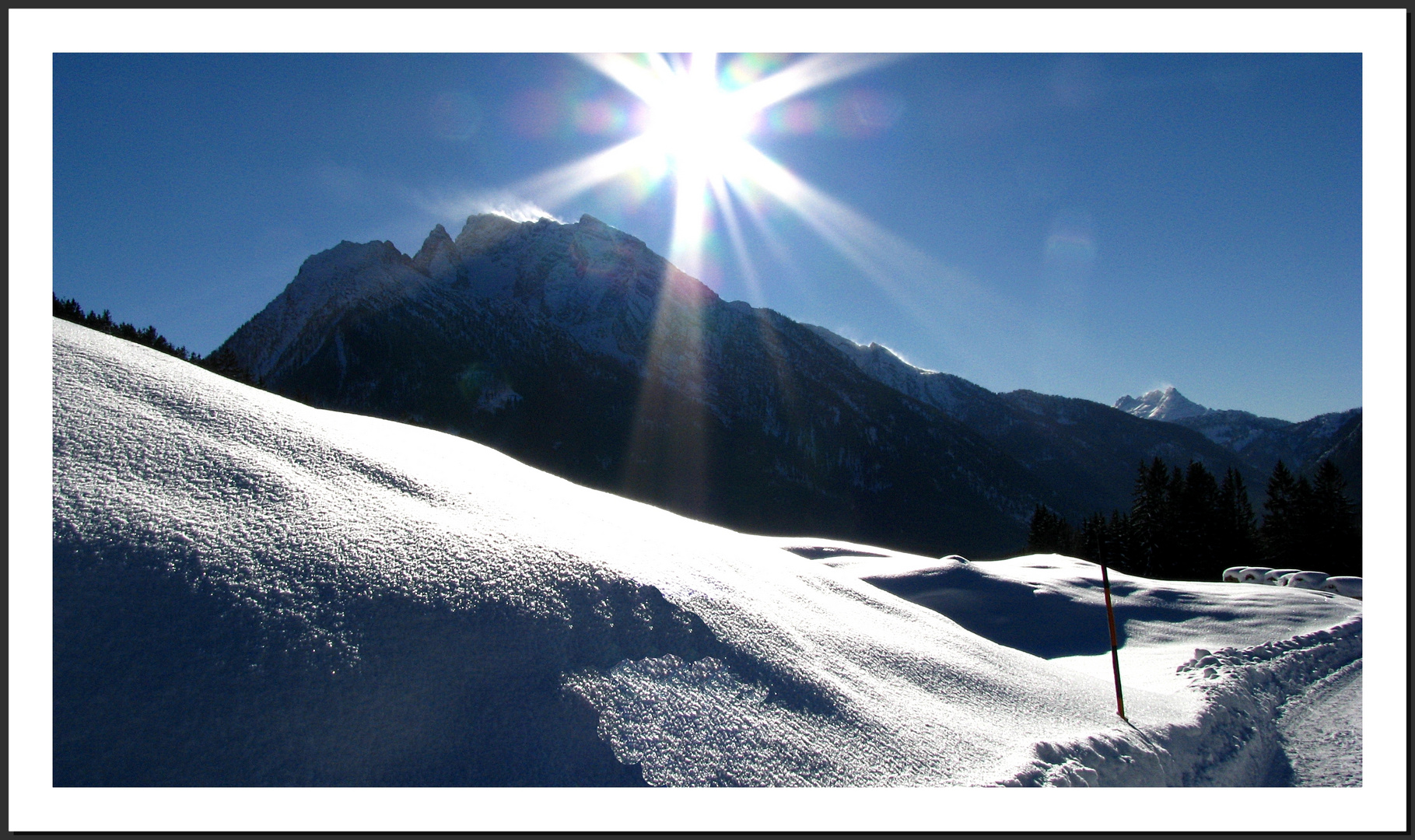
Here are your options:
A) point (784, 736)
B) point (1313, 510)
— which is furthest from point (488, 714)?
point (1313, 510)

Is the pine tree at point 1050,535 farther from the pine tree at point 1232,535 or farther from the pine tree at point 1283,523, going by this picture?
the pine tree at point 1283,523

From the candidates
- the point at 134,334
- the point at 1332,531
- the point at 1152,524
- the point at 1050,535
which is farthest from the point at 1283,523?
the point at 134,334

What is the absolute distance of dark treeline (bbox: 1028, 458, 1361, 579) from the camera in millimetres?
46094

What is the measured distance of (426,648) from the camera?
171 inches

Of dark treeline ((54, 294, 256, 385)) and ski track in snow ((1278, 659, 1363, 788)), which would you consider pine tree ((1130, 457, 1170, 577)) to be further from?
dark treeline ((54, 294, 256, 385))

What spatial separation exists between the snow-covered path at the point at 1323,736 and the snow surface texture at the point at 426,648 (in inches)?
19.9

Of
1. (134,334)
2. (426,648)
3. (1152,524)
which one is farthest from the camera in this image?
(1152,524)

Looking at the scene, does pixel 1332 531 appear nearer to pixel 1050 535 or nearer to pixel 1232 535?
pixel 1232 535

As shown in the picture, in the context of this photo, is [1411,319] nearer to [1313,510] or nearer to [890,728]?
[890,728]

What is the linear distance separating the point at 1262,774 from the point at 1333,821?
114 inches

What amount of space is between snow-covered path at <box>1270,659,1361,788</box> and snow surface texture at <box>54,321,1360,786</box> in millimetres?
505

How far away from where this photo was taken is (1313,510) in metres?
46.5

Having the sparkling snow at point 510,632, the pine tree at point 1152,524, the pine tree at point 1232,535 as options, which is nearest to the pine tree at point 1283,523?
the pine tree at point 1232,535

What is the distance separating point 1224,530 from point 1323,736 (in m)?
52.7
